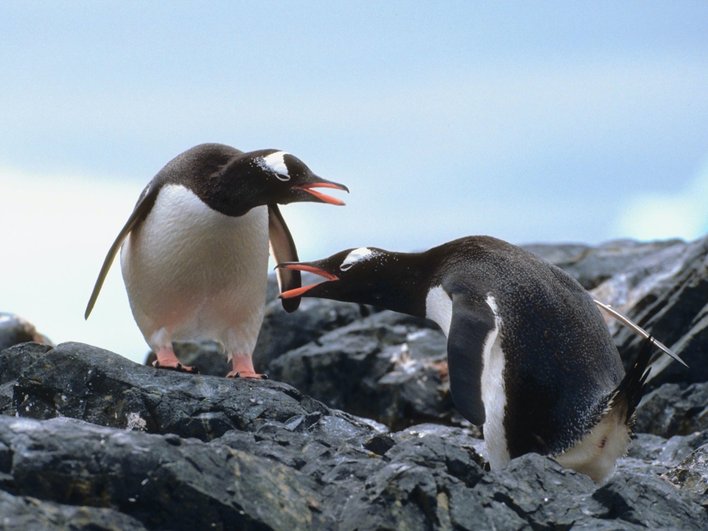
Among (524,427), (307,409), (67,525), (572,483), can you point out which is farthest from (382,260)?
(67,525)

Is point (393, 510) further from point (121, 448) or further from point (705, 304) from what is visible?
point (705, 304)

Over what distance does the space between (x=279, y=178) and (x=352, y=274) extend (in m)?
0.64

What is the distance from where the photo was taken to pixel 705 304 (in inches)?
356

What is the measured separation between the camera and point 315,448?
435 cm

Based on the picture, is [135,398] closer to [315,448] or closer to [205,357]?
[315,448]

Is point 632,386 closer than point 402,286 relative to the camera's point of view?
Yes

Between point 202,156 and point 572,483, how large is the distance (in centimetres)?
322

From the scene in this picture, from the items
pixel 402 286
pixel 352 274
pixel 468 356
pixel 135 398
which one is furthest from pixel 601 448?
pixel 135 398

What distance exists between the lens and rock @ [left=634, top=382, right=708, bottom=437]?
8141 mm

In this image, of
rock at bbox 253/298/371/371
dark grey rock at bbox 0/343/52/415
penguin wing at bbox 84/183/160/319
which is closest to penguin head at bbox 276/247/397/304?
penguin wing at bbox 84/183/160/319

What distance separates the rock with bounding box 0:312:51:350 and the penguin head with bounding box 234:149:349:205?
3419mm

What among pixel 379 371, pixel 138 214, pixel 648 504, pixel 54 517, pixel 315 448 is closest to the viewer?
pixel 54 517

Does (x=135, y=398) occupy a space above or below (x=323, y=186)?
below

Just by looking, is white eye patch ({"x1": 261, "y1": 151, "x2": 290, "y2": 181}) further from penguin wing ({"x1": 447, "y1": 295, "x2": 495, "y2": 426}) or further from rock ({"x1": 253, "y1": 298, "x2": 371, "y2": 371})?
rock ({"x1": 253, "y1": 298, "x2": 371, "y2": 371})
